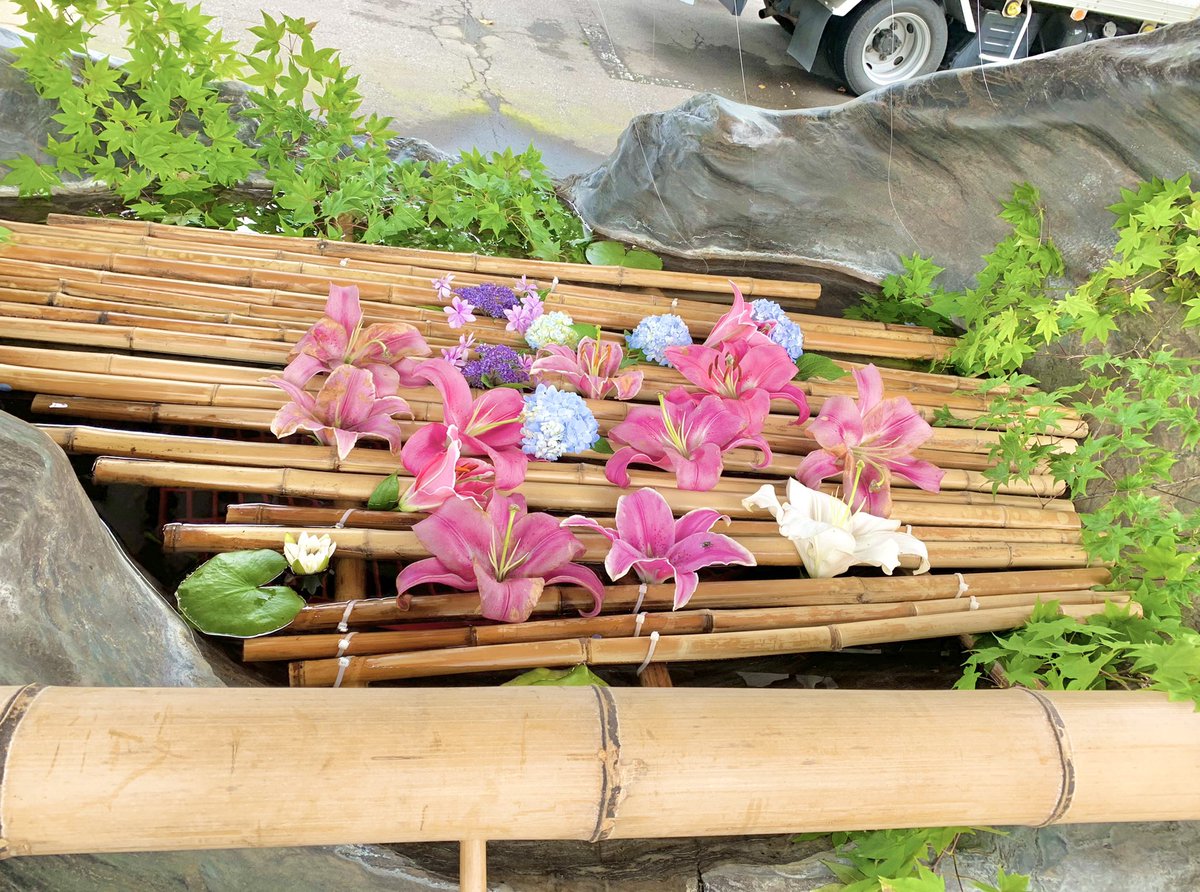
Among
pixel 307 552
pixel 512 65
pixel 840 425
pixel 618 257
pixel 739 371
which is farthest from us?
pixel 512 65

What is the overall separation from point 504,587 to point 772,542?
1.90 feet

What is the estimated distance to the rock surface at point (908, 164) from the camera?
7.09 feet

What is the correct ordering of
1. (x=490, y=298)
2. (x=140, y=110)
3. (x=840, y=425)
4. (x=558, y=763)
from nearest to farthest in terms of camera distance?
1. (x=558, y=763)
2. (x=840, y=425)
3. (x=490, y=298)
4. (x=140, y=110)

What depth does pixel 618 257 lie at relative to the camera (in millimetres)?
2709

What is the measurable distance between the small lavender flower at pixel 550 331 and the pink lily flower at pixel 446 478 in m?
0.54

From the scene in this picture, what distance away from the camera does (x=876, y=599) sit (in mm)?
1580

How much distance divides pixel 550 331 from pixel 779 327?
0.59 metres

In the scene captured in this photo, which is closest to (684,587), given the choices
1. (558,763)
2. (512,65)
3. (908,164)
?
(558,763)

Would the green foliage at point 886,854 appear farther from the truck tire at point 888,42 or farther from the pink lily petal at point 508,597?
the truck tire at point 888,42

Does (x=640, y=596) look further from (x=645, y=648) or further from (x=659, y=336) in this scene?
(x=659, y=336)

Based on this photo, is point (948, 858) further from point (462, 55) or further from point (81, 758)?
point (462, 55)

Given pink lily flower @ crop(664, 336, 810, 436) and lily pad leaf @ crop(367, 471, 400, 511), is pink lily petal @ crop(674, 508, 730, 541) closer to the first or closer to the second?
pink lily flower @ crop(664, 336, 810, 436)

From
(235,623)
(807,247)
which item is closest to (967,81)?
(807,247)

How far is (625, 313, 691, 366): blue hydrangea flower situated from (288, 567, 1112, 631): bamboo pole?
2.28 feet
